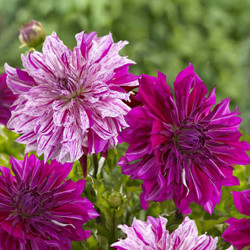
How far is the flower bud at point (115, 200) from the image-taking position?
1.61 feet

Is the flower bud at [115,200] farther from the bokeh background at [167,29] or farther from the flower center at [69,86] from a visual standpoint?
the bokeh background at [167,29]

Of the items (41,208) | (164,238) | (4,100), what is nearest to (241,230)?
(164,238)

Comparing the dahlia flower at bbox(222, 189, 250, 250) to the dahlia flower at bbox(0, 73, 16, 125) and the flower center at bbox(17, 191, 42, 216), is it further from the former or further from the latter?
the dahlia flower at bbox(0, 73, 16, 125)

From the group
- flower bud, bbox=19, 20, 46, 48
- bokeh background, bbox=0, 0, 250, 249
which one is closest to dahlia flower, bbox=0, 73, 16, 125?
flower bud, bbox=19, 20, 46, 48

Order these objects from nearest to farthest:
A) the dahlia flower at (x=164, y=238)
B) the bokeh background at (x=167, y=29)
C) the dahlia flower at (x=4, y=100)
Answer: the dahlia flower at (x=164, y=238) < the dahlia flower at (x=4, y=100) < the bokeh background at (x=167, y=29)

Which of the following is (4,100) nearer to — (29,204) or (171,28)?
(29,204)

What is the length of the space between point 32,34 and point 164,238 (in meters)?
0.32

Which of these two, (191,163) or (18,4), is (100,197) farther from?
(18,4)

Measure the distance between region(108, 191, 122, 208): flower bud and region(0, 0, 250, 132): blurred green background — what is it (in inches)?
77.3

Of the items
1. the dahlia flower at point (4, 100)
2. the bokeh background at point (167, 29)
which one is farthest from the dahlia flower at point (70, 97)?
the bokeh background at point (167, 29)

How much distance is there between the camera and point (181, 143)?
46cm

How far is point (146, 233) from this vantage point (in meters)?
0.43

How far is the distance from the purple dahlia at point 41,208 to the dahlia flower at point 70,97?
0.07 ft

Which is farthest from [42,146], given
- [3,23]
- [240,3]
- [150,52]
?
[3,23]
